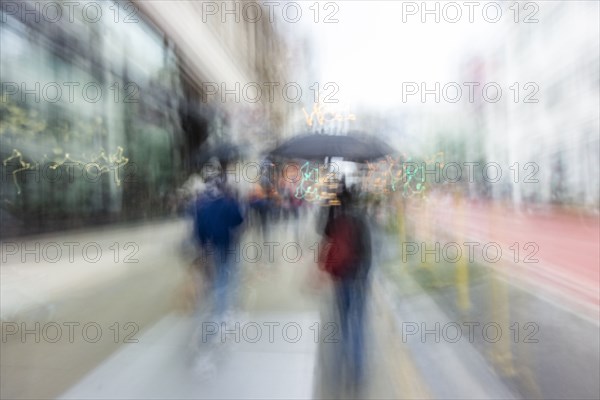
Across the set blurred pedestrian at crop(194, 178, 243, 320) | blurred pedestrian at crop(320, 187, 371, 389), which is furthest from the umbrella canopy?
blurred pedestrian at crop(320, 187, 371, 389)

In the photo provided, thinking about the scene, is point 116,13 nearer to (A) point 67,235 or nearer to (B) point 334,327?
(A) point 67,235

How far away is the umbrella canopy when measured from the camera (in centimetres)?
499

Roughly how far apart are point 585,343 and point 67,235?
46.9 ft

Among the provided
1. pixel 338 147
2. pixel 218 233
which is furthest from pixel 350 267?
pixel 338 147

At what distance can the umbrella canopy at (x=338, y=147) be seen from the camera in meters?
4.99

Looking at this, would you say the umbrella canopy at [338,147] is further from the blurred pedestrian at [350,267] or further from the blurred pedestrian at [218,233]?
the blurred pedestrian at [350,267]

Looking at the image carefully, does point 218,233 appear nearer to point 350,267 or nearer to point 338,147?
point 350,267

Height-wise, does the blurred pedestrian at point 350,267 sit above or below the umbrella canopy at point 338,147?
below

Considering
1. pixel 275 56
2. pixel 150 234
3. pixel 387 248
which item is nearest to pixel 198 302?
pixel 387 248

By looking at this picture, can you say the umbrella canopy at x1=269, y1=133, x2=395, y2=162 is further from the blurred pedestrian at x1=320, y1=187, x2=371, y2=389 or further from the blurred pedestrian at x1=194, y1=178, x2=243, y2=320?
the blurred pedestrian at x1=320, y1=187, x2=371, y2=389

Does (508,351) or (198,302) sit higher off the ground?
(198,302)

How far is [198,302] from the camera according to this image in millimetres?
4406

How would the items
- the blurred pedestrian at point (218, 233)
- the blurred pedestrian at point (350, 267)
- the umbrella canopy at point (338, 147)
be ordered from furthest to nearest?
1. the umbrella canopy at point (338, 147)
2. the blurred pedestrian at point (218, 233)
3. the blurred pedestrian at point (350, 267)

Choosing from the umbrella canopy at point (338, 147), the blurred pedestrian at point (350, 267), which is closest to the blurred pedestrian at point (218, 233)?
the blurred pedestrian at point (350, 267)
